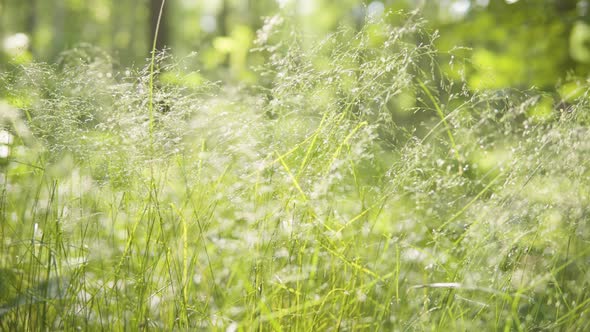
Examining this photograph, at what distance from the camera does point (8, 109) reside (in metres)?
1.51

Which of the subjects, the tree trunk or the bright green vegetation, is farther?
the tree trunk

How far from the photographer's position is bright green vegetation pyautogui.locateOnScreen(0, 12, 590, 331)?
1119 millimetres

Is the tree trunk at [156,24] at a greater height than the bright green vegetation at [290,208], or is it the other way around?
the tree trunk at [156,24]

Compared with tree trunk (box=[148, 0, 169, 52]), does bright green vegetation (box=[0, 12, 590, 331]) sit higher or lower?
lower

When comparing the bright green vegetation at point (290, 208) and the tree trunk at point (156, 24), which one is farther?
the tree trunk at point (156, 24)

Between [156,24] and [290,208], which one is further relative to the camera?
[156,24]

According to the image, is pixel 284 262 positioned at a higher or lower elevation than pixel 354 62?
lower

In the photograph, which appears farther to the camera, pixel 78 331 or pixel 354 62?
pixel 354 62

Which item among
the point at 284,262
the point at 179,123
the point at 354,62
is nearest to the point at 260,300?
the point at 284,262

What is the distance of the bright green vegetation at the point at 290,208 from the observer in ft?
3.67

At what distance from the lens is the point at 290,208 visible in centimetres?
120

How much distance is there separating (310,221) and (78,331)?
1.64ft

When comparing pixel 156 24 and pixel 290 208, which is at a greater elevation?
pixel 156 24

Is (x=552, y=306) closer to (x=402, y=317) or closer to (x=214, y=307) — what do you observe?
(x=402, y=317)
